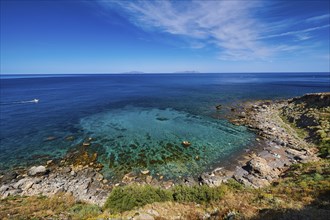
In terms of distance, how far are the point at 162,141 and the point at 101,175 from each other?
11.2 m

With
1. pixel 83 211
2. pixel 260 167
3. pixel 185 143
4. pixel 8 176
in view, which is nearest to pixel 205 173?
pixel 260 167

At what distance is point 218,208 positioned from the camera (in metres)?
12.2

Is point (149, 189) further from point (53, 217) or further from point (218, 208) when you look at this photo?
point (53, 217)

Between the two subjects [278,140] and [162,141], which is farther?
[162,141]

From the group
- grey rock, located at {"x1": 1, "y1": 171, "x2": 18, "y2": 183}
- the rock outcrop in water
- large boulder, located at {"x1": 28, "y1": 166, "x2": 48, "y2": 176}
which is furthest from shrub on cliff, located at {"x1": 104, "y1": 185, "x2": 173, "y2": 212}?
grey rock, located at {"x1": 1, "y1": 171, "x2": 18, "y2": 183}

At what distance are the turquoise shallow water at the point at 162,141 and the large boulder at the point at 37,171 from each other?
6262mm

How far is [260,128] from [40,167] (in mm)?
33899

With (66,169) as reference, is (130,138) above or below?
above

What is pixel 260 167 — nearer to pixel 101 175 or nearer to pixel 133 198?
pixel 133 198

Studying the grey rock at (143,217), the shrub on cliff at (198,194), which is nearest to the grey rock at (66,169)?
the grey rock at (143,217)

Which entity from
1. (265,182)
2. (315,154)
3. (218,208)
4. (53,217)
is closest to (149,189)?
(218,208)

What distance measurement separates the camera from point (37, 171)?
63.6 feet

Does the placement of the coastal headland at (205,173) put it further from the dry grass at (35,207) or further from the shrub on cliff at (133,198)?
the shrub on cliff at (133,198)

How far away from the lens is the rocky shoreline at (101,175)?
16719mm
